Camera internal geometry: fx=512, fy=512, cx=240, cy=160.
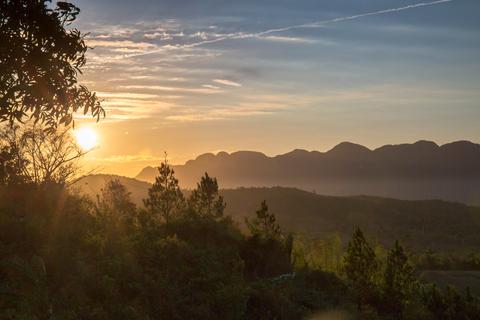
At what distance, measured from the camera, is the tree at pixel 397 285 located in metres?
33.2

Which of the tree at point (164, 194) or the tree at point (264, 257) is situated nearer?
the tree at point (264, 257)

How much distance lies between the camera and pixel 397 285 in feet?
116

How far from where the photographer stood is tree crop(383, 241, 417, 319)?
33.2m

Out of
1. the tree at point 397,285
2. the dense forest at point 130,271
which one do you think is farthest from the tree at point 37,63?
the tree at point 397,285

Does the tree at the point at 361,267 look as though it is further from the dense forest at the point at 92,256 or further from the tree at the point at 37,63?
the tree at the point at 37,63

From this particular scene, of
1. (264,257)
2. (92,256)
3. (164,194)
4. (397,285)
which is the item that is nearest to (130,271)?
(92,256)

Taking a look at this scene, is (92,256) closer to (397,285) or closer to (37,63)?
(37,63)

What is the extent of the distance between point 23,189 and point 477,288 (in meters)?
60.4

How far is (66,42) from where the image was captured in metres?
9.62

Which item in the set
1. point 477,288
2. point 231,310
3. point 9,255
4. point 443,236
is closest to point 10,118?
point 9,255

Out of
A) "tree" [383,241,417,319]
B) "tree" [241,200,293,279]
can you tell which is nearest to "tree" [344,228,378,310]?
"tree" [383,241,417,319]

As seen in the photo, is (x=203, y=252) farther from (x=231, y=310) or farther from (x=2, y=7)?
(x=2, y=7)

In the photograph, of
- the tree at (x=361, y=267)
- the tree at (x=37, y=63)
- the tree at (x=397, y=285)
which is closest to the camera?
the tree at (x=37, y=63)

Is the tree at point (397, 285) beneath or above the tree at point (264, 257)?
beneath
